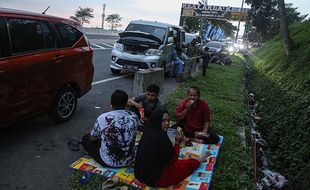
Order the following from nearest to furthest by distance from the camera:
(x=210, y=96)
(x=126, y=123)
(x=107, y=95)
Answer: (x=126, y=123), (x=107, y=95), (x=210, y=96)

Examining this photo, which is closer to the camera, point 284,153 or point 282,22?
point 284,153

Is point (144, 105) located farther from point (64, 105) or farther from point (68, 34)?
point (68, 34)

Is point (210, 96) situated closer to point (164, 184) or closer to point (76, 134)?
point (76, 134)

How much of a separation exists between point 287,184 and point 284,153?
1283 millimetres

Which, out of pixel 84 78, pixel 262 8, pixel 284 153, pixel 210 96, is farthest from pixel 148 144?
pixel 262 8

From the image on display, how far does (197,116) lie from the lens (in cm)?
627

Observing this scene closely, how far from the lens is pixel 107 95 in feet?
29.5

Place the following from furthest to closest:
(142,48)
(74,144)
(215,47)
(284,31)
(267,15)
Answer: (267,15)
(215,47)
(284,31)
(142,48)
(74,144)

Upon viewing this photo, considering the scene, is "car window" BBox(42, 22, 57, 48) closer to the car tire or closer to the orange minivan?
the orange minivan

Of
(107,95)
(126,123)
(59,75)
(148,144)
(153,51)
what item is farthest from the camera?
(153,51)

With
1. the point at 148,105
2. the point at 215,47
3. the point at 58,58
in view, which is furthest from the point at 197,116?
the point at 215,47

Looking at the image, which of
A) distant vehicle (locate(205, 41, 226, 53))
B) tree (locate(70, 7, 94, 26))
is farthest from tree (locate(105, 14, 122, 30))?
distant vehicle (locate(205, 41, 226, 53))

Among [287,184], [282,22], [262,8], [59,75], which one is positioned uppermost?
[262,8]

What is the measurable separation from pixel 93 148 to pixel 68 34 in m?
2.44
